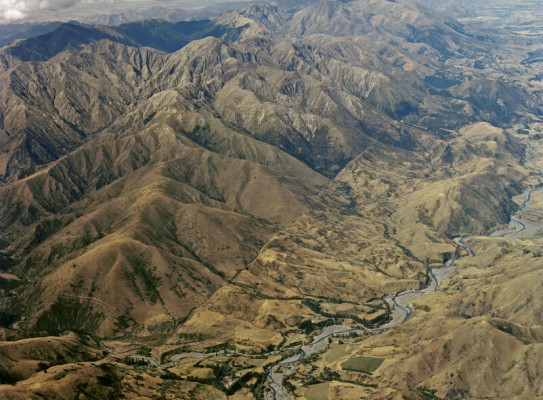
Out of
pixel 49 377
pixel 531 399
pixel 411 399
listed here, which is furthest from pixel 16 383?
pixel 531 399

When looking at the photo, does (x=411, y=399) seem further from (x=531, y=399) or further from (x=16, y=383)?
(x=16, y=383)

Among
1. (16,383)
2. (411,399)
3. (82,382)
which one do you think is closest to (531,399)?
(411,399)

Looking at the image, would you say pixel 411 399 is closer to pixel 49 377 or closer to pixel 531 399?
pixel 531 399

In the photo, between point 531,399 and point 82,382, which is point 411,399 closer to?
point 531,399

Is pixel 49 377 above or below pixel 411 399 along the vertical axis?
above

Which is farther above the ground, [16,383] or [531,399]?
[16,383]

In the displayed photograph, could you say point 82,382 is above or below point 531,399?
above

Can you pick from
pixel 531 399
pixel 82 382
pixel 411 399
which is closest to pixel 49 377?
pixel 82 382

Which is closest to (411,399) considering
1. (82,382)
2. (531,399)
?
(531,399)
